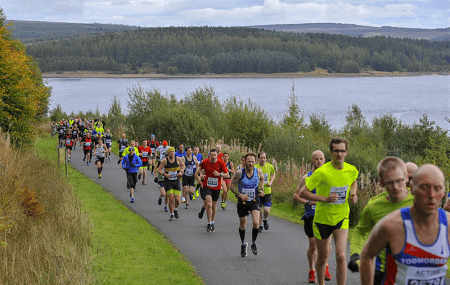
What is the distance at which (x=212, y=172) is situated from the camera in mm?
13125

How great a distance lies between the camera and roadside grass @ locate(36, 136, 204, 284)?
Result: 9688 millimetres

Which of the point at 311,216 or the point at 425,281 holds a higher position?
the point at 425,281

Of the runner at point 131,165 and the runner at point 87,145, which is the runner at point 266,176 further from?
the runner at point 87,145

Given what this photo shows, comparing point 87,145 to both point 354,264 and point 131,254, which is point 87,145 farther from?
point 354,264

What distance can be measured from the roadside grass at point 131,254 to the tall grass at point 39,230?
1.27ft

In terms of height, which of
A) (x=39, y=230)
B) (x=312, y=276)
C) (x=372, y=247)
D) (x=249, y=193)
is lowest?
(x=39, y=230)

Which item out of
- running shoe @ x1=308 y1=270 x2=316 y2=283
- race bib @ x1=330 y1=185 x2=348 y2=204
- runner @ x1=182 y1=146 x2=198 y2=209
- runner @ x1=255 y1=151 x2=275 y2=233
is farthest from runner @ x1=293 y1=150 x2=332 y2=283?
runner @ x1=182 y1=146 x2=198 y2=209

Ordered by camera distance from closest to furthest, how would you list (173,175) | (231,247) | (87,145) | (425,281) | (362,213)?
(425,281), (362,213), (231,247), (173,175), (87,145)

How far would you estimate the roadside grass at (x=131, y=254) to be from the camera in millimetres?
9688

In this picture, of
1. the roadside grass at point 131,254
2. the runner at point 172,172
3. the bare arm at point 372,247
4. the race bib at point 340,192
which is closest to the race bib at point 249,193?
the roadside grass at point 131,254

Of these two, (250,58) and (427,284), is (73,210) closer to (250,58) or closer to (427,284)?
(427,284)

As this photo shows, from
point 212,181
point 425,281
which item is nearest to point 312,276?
point 212,181

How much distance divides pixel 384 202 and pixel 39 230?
9.18 m

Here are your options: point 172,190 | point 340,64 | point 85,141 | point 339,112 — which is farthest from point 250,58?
point 172,190
